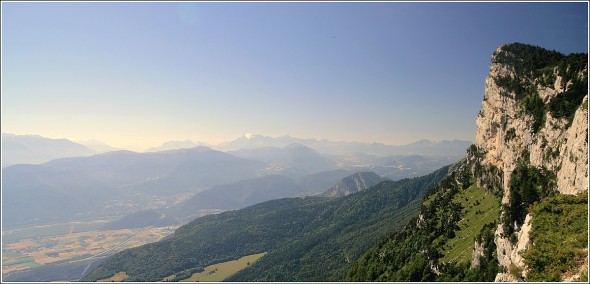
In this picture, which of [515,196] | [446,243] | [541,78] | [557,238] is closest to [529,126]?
[541,78]

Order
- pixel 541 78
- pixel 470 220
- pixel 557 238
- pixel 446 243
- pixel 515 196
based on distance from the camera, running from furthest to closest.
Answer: pixel 470 220
pixel 446 243
pixel 541 78
pixel 515 196
pixel 557 238

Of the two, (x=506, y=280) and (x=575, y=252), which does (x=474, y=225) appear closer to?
(x=506, y=280)

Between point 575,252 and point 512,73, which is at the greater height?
point 512,73

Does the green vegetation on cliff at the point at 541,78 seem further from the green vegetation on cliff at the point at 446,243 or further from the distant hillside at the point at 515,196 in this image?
the green vegetation on cliff at the point at 446,243

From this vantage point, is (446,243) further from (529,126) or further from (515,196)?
(529,126)

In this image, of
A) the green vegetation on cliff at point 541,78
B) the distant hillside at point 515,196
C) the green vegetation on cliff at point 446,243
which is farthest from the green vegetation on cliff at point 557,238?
the green vegetation on cliff at point 541,78

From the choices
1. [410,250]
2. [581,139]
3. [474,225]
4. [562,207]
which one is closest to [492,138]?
[474,225]

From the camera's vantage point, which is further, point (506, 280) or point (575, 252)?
point (506, 280)

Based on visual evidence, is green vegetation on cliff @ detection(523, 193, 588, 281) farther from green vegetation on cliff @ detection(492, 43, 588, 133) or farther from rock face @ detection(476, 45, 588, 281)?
green vegetation on cliff @ detection(492, 43, 588, 133)

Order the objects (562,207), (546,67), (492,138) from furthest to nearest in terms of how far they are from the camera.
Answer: (492,138), (546,67), (562,207)
